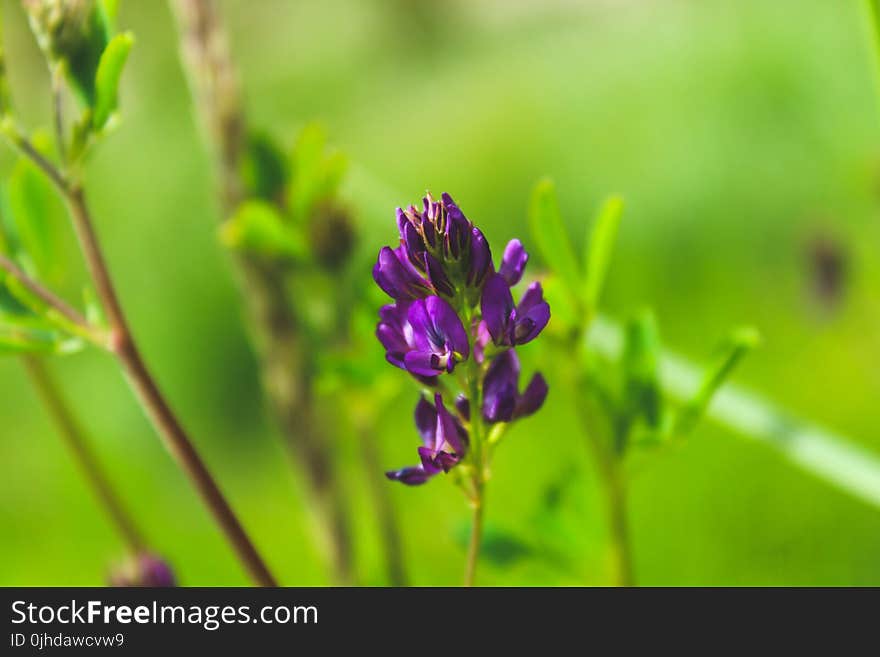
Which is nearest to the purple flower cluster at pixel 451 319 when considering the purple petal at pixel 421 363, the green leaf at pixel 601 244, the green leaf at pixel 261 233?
the purple petal at pixel 421 363

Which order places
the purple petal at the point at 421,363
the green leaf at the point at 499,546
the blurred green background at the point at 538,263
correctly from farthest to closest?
1. the blurred green background at the point at 538,263
2. the green leaf at the point at 499,546
3. the purple petal at the point at 421,363

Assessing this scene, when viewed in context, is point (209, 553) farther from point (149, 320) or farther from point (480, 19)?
point (480, 19)

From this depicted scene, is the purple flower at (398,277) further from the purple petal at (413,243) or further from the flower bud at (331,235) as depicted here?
the flower bud at (331,235)

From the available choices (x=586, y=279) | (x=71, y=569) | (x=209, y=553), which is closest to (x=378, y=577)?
(x=586, y=279)

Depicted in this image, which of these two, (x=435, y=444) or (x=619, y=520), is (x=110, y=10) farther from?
(x=619, y=520)

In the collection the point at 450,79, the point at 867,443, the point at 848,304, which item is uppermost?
the point at 450,79

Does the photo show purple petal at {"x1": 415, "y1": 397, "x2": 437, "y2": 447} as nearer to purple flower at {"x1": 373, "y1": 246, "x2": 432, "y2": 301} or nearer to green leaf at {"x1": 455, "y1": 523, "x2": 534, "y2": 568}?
purple flower at {"x1": 373, "y1": 246, "x2": 432, "y2": 301}
